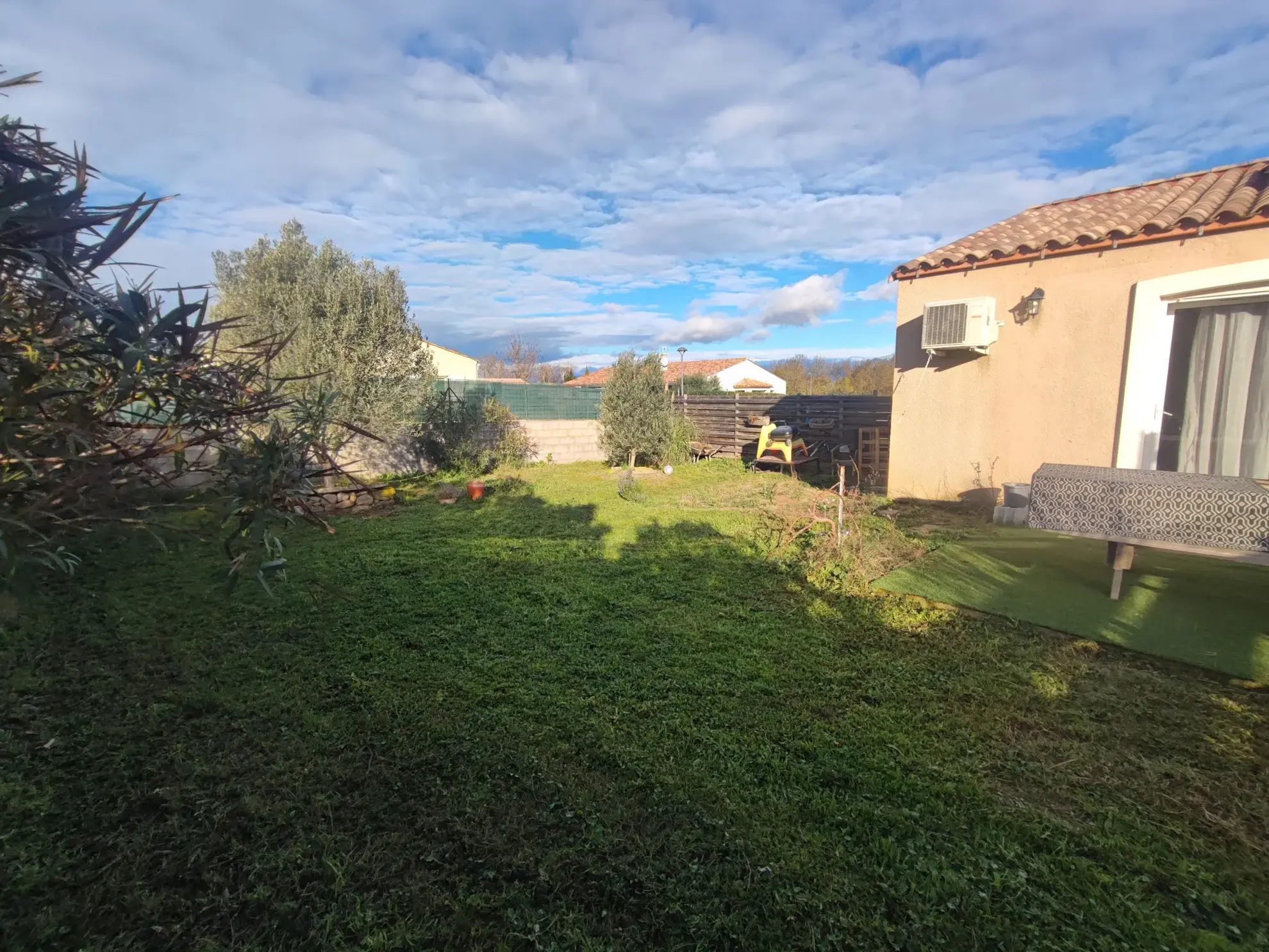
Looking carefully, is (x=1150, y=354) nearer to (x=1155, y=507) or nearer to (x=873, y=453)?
(x=1155, y=507)

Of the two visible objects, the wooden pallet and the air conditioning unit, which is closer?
the air conditioning unit

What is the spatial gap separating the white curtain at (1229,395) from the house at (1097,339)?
0.04 ft

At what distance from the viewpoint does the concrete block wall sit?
1480cm

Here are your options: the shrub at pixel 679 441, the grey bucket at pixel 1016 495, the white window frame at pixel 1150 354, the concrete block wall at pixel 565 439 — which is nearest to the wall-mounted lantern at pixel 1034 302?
the white window frame at pixel 1150 354

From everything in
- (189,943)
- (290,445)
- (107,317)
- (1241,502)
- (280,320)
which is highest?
(280,320)

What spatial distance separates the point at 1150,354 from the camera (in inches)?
251

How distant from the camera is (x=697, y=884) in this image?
2.17 meters

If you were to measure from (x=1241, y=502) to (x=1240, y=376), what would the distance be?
115 inches

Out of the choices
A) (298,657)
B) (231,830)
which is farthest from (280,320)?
(231,830)

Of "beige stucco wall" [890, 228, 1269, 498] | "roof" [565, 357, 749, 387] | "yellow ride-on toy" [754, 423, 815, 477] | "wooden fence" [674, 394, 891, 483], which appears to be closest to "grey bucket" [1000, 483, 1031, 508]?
"beige stucco wall" [890, 228, 1269, 498]

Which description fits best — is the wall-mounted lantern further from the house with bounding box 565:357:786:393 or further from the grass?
the house with bounding box 565:357:786:393

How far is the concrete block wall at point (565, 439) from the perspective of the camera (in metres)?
14.8

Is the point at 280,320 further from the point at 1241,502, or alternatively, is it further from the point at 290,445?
the point at 1241,502

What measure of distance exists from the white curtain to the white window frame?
8.1 inches
